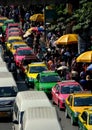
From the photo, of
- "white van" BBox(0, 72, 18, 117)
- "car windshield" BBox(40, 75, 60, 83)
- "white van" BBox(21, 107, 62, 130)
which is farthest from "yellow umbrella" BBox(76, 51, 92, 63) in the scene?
"white van" BBox(21, 107, 62, 130)

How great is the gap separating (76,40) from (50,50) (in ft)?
13.4

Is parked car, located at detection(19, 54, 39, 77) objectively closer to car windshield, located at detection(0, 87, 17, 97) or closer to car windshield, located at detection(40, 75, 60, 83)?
car windshield, located at detection(40, 75, 60, 83)

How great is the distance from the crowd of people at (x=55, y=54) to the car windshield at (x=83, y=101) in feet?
20.1

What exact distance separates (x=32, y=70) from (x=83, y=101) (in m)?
11.7

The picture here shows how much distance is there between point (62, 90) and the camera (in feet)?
107

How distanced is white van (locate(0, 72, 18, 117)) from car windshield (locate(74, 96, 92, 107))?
2873mm

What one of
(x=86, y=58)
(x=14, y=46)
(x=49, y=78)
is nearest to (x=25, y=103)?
(x=86, y=58)

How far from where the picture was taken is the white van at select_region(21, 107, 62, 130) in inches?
828

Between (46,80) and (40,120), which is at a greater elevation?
(40,120)

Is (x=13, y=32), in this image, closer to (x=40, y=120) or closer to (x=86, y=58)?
(x=86, y=58)

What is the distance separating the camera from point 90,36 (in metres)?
45.7

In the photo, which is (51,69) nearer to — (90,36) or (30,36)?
(90,36)

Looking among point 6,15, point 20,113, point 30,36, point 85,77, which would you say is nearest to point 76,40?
point 85,77

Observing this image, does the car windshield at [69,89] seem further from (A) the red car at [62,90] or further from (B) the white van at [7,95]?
(B) the white van at [7,95]
